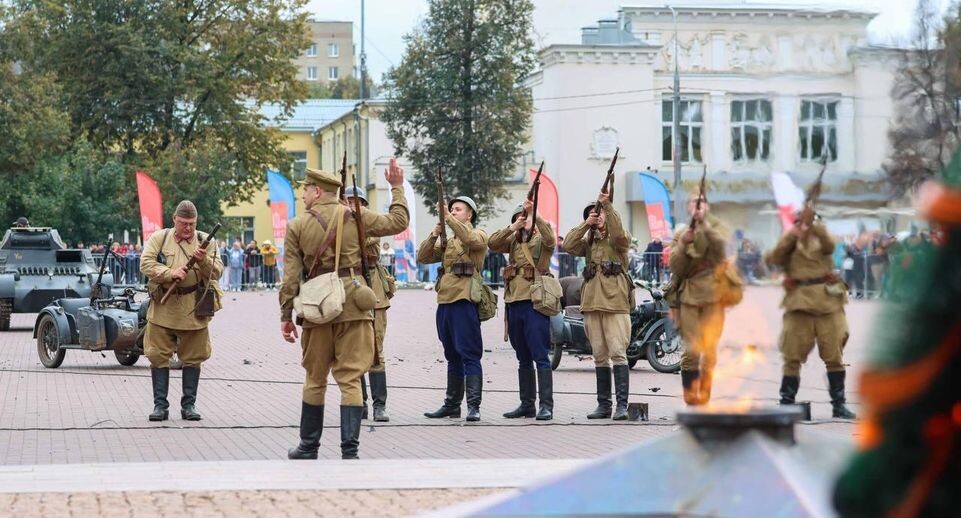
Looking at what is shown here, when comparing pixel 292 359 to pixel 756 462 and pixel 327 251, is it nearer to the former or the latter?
pixel 327 251

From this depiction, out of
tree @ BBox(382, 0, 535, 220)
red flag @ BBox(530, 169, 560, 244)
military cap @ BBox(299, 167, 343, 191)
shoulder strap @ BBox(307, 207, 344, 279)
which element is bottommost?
shoulder strap @ BBox(307, 207, 344, 279)

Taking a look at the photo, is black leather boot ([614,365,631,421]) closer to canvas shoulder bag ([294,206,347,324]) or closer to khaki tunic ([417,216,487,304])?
khaki tunic ([417,216,487,304])

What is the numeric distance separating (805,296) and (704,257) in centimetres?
74

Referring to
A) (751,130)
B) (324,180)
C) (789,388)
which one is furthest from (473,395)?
(751,130)

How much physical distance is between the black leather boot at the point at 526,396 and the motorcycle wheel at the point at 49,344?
717 cm

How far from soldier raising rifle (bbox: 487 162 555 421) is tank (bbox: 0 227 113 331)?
14.8 m

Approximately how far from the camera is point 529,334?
12.7 meters

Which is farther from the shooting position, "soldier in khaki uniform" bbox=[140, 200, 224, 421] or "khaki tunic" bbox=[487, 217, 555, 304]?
"khaki tunic" bbox=[487, 217, 555, 304]

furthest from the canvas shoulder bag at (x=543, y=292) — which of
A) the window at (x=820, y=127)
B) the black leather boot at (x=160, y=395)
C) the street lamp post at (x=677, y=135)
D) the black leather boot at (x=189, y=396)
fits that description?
the window at (x=820, y=127)

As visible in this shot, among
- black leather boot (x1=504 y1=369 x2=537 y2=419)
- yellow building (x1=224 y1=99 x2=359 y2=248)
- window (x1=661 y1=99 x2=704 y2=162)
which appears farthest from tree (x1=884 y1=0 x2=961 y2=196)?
yellow building (x1=224 y1=99 x2=359 y2=248)

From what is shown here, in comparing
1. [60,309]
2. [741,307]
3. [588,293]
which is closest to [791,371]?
[741,307]

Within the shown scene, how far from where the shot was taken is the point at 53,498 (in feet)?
24.7

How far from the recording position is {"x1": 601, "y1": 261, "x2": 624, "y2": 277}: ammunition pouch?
12.6 metres

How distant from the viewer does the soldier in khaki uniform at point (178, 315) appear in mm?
12406
